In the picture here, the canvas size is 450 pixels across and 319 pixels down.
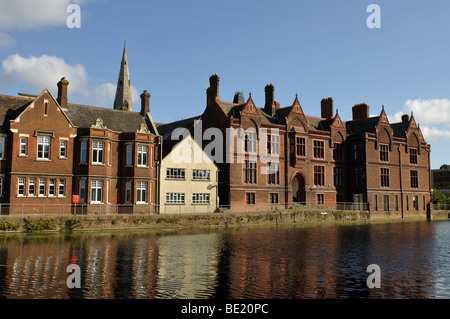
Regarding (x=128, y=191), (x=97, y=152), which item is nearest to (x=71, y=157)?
(x=97, y=152)

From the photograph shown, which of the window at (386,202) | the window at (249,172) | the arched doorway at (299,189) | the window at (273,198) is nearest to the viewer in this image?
the window at (249,172)

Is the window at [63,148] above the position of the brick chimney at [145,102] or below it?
below

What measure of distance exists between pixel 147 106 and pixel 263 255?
31.2m

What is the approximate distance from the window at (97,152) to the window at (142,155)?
414 centimetres

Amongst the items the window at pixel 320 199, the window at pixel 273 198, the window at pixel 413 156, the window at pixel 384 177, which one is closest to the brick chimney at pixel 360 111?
the window at pixel 413 156

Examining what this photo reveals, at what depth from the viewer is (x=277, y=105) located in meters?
68.4

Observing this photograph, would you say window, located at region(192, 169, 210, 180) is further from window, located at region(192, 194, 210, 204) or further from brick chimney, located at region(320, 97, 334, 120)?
brick chimney, located at region(320, 97, 334, 120)

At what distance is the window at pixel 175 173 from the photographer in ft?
164

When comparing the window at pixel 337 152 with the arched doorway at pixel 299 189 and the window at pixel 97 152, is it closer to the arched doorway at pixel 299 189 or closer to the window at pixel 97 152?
the arched doorway at pixel 299 189

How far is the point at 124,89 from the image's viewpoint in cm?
9369

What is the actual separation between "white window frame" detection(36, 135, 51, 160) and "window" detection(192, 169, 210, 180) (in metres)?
16.6

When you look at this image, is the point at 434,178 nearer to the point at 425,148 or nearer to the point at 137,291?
the point at 425,148

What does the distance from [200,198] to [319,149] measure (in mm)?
23093

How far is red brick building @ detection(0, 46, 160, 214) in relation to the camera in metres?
41.1
